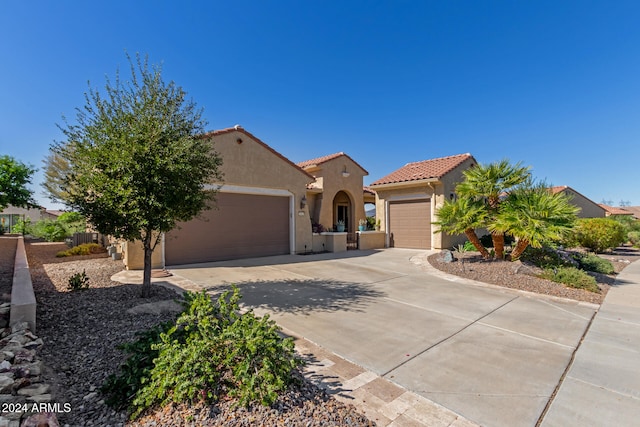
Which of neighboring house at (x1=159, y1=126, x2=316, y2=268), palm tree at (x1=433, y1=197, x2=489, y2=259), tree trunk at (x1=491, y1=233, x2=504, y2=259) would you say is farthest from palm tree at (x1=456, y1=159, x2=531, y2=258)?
neighboring house at (x1=159, y1=126, x2=316, y2=268)

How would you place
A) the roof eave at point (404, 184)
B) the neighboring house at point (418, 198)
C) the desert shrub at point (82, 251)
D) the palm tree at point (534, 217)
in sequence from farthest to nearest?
1. the neighboring house at point (418, 198)
2. the roof eave at point (404, 184)
3. the desert shrub at point (82, 251)
4. the palm tree at point (534, 217)

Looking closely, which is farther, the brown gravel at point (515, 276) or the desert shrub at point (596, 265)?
the desert shrub at point (596, 265)

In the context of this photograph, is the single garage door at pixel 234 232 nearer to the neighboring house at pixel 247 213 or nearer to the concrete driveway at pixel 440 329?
the neighboring house at pixel 247 213

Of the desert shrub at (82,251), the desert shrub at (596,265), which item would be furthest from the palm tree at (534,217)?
the desert shrub at (82,251)

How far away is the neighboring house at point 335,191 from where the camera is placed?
17.4 meters

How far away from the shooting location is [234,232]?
11.7 meters

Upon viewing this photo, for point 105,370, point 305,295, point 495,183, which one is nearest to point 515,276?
point 495,183

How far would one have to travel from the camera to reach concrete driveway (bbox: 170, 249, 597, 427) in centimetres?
298

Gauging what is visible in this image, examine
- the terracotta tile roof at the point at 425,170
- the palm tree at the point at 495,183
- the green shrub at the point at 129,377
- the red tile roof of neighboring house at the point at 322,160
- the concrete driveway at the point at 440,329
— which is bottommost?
the concrete driveway at the point at 440,329

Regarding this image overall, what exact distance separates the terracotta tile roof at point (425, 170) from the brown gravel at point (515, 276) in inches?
224

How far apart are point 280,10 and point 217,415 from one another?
39.3 feet

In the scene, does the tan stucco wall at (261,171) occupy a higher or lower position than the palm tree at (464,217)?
higher

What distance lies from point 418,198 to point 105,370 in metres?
15.0

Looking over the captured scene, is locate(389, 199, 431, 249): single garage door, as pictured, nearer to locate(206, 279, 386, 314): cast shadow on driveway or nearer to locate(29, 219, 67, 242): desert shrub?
locate(206, 279, 386, 314): cast shadow on driveway
